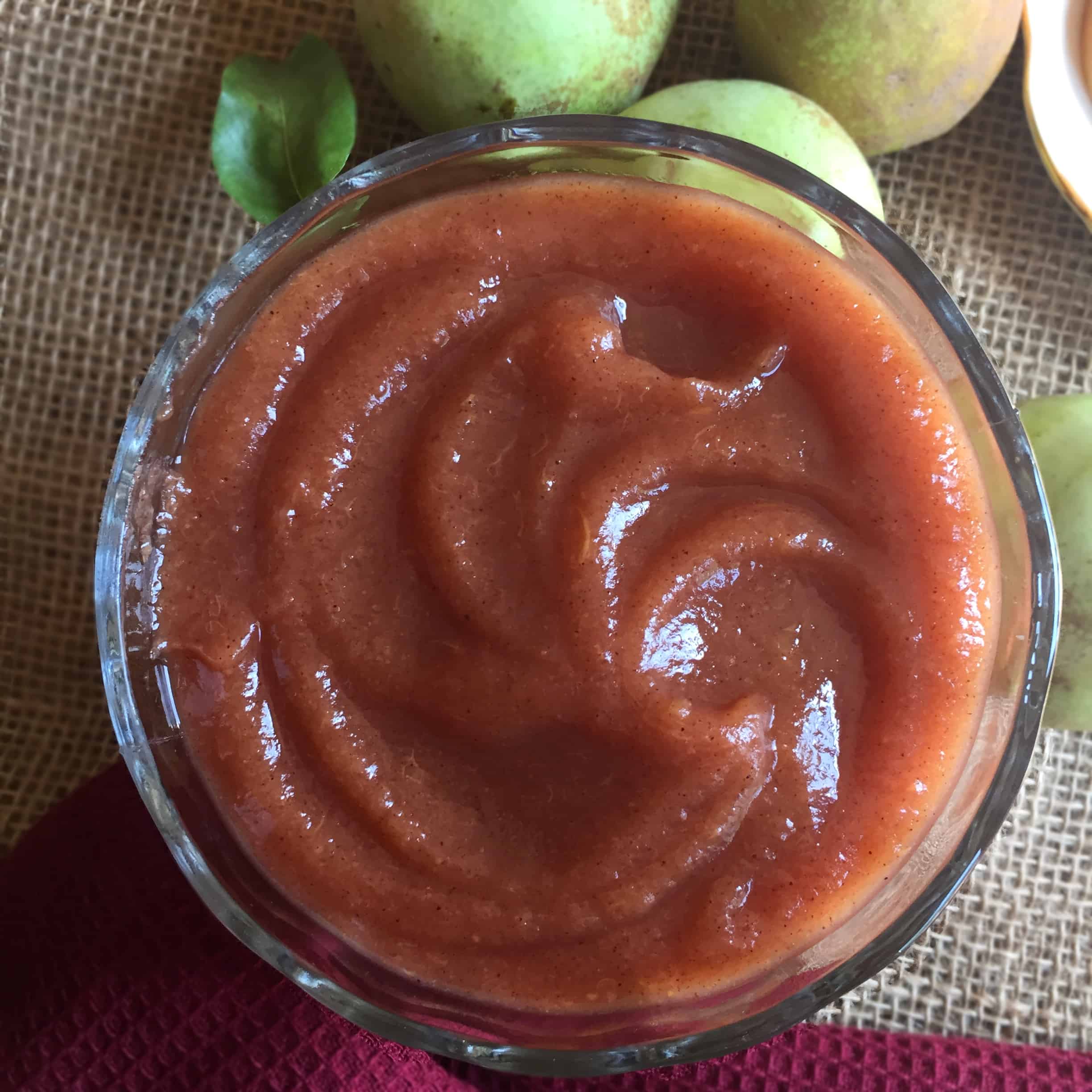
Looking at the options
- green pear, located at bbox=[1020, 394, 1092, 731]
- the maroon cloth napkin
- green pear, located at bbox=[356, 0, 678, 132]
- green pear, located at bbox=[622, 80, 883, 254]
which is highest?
green pear, located at bbox=[356, 0, 678, 132]

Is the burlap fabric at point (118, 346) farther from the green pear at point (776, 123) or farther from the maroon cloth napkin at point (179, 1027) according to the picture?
the green pear at point (776, 123)

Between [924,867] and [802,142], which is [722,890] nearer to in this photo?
[924,867]

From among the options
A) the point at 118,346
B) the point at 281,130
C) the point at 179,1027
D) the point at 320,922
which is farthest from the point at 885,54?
the point at 179,1027

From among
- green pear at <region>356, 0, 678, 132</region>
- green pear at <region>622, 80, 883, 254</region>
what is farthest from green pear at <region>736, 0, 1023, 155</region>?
green pear at <region>356, 0, 678, 132</region>

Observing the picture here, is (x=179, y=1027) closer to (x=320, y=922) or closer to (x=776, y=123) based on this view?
(x=320, y=922)

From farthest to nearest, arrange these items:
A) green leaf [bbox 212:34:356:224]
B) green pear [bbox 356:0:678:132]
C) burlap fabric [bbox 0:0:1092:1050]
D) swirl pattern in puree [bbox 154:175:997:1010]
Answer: burlap fabric [bbox 0:0:1092:1050] < green leaf [bbox 212:34:356:224] < green pear [bbox 356:0:678:132] < swirl pattern in puree [bbox 154:175:997:1010]

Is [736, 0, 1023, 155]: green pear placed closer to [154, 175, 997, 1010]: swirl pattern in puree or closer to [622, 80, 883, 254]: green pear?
[622, 80, 883, 254]: green pear

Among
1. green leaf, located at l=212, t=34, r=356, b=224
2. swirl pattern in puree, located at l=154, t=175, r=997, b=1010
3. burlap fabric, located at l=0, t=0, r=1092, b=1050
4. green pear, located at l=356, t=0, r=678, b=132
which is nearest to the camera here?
swirl pattern in puree, located at l=154, t=175, r=997, b=1010

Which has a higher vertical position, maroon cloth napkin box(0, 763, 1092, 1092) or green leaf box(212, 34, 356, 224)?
green leaf box(212, 34, 356, 224)
